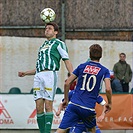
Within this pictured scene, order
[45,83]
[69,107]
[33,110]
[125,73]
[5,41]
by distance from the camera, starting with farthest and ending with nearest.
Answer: [5,41] → [125,73] → [33,110] → [45,83] → [69,107]

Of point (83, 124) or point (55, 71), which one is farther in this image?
point (55, 71)

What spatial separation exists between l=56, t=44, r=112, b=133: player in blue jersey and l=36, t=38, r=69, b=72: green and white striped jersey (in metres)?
1.52

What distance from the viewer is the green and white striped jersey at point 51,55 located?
11.2m

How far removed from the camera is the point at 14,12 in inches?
953

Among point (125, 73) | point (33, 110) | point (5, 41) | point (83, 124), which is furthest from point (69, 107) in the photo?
point (5, 41)

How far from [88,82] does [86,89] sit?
0.11 metres

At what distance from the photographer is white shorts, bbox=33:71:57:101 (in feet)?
36.6

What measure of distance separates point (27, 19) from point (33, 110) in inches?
373

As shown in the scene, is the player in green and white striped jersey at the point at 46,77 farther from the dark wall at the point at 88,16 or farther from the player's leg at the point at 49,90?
the dark wall at the point at 88,16

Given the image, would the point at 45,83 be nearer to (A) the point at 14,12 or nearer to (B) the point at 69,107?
(B) the point at 69,107

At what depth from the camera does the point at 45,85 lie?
11.2 m

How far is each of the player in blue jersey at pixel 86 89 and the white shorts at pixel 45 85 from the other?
1467 millimetres

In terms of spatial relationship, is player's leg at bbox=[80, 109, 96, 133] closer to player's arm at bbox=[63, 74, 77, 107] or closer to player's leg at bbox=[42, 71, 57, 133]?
player's arm at bbox=[63, 74, 77, 107]

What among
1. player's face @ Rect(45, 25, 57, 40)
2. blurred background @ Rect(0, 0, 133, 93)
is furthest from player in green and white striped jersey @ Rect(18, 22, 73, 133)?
blurred background @ Rect(0, 0, 133, 93)
